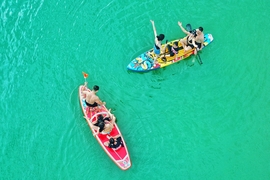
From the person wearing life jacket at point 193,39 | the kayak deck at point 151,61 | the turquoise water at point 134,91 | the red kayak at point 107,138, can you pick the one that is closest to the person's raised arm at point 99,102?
the red kayak at point 107,138

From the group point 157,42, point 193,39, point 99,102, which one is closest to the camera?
point 99,102

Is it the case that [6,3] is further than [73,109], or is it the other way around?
[6,3]

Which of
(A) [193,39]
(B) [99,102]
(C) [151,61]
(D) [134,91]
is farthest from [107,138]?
(A) [193,39]

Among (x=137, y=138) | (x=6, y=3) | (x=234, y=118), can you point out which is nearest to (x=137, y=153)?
(x=137, y=138)

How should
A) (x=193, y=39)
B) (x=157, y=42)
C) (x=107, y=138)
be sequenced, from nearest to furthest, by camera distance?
(x=107, y=138), (x=157, y=42), (x=193, y=39)

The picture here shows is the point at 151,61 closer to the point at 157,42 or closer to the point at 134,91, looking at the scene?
the point at 157,42

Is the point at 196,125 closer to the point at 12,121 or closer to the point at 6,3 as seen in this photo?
the point at 12,121
